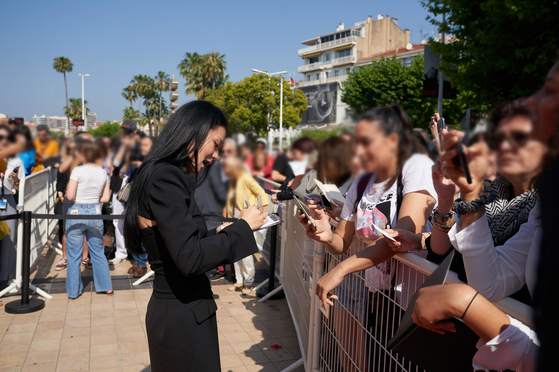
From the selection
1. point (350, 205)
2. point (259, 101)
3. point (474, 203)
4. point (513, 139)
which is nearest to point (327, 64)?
point (259, 101)

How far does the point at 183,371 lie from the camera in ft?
6.54

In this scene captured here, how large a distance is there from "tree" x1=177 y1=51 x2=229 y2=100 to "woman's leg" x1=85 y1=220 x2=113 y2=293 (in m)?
53.0

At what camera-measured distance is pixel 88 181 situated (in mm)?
5688

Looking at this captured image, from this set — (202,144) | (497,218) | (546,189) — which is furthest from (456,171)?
(202,144)

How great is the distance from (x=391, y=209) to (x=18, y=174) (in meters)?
5.54

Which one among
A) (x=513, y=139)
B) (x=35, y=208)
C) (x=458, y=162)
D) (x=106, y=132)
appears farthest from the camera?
(x=106, y=132)

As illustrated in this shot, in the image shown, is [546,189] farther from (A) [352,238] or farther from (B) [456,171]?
(A) [352,238]

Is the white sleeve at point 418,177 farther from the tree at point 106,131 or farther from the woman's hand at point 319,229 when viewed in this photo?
the tree at point 106,131

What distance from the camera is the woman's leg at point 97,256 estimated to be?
224 inches

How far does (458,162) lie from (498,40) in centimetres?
853

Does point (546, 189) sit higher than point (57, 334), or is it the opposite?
point (546, 189)

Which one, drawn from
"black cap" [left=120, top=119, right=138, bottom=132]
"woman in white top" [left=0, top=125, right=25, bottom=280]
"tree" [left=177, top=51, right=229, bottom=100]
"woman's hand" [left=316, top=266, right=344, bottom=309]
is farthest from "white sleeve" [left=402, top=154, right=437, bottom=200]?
"tree" [left=177, top=51, right=229, bottom=100]

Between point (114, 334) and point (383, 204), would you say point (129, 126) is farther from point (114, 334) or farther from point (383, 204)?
point (383, 204)

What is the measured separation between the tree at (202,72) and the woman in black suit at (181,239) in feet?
186
